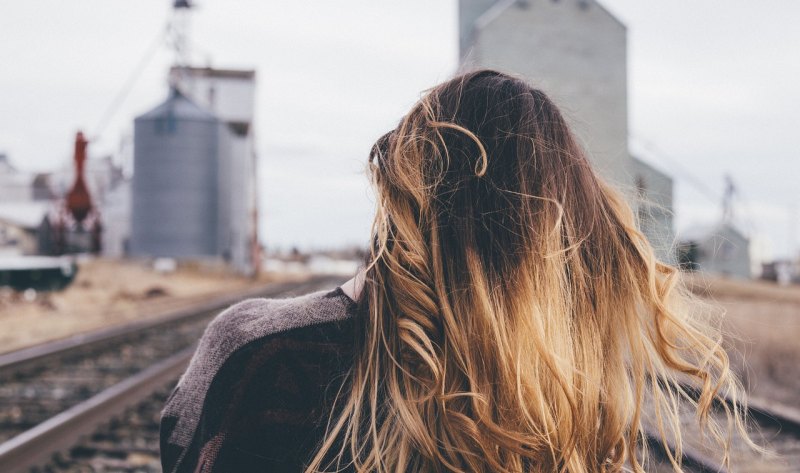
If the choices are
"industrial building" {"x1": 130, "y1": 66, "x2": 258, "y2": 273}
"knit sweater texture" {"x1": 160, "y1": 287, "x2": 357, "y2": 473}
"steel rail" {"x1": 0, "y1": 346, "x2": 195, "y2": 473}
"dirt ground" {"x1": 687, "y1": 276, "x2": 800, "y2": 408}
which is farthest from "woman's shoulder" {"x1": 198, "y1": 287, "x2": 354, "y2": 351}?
"industrial building" {"x1": 130, "y1": 66, "x2": 258, "y2": 273}

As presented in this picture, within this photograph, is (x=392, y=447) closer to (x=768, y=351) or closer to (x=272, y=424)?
(x=272, y=424)

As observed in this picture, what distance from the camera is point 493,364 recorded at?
45.1 inches

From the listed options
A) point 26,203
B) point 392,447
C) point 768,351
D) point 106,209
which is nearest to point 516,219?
point 392,447

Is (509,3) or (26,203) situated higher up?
(509,3)

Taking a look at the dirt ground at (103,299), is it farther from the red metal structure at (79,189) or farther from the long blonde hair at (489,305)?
the long blonde hair at (489,305)

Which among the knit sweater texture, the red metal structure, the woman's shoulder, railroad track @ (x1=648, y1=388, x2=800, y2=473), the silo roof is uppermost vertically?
the silo roof

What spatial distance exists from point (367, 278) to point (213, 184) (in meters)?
25.7

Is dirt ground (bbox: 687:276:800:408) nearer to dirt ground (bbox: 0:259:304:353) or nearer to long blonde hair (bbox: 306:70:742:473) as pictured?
long blonde hair (bbox: 306:70:742:473)

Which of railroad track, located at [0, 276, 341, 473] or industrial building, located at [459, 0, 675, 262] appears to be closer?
railroad track, located at [0, 276, 341, 473]

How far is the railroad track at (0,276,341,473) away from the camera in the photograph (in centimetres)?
434

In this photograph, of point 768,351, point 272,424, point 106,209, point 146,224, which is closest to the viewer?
point 272,424

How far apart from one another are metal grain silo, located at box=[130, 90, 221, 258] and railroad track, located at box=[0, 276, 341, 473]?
43.9 ft

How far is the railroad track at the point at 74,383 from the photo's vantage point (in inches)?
171

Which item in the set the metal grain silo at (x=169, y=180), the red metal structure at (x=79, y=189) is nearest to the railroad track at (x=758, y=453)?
the red metal structure at (x=79, y=189)
